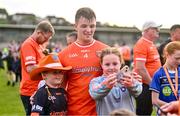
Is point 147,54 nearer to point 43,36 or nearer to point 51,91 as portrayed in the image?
point 43,36

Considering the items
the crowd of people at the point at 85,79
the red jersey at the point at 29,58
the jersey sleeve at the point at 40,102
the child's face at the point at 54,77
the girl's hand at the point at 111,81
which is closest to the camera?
the girl's hand at the point at 111,81

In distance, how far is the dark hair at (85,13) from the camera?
435 cm

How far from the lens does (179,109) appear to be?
2.95 metres

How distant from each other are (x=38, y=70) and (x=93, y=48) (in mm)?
579

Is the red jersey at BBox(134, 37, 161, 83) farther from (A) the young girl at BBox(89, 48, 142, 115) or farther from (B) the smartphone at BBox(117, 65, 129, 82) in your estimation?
(B) the smartphone at BBox(117, 65, 129, 82)

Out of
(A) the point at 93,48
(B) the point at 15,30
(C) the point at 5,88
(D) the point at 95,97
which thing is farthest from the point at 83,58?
(B) the point at 15,30

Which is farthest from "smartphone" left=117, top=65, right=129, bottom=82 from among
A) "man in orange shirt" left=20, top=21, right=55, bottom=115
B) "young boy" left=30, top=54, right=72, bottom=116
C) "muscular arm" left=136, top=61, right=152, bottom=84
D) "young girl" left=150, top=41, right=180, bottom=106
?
"muscular arm" left=136, top=61, right=152, bottom=84

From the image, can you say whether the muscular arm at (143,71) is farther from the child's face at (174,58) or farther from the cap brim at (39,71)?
the cap brim at (39,71)

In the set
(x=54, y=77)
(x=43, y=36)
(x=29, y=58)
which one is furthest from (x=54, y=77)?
(x=43, y=36)

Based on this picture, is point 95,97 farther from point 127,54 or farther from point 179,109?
point 127,54

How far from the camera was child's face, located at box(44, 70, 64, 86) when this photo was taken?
172 inches

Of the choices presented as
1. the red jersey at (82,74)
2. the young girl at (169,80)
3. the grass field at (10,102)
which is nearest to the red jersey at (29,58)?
the young girl at (169,80)

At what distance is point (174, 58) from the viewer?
521 cm

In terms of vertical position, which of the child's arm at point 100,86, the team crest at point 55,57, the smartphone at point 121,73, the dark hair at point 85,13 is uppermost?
the dark hair at point 85,13
